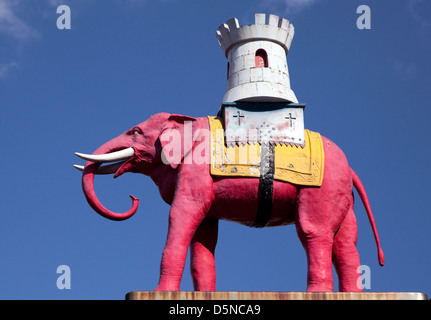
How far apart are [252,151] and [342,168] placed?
1264 millimetres

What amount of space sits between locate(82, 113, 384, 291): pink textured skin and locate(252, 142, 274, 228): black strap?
2.6 inches

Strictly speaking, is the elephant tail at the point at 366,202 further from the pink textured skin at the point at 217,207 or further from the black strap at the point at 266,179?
the black strap at the point at 266,179

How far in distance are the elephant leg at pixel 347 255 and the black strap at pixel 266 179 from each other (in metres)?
1.08

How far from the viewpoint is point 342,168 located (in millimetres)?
12633

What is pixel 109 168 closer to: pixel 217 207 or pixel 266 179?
pixel 217 207

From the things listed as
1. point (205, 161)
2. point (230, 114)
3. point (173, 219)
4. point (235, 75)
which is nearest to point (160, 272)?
point (173, 219)

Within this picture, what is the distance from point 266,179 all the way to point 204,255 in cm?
152

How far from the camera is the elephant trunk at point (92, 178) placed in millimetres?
12578

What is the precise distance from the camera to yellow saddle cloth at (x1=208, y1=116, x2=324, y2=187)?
40.2 feet

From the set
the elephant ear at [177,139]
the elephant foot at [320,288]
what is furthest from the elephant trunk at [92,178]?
the elephant foot at [320,288]

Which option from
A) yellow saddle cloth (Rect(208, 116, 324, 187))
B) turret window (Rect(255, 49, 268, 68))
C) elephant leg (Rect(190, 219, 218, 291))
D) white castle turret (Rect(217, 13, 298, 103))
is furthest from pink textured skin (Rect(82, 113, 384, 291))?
turret window (Rect(255, 49, 268, 68))
